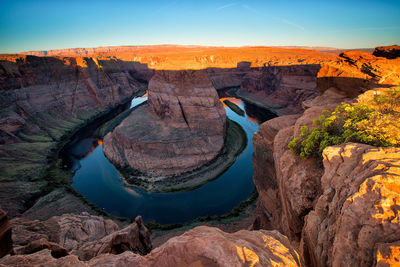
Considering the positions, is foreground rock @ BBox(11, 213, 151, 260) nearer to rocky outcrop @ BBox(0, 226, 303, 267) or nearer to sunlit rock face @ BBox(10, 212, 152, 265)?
sunlit rock face @ BBox(10, 212, 152, 265)

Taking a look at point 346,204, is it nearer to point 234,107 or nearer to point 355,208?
point 355,208

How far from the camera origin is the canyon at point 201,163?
14.9ft

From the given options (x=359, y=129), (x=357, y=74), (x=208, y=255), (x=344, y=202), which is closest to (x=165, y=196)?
(x=208, y=255)

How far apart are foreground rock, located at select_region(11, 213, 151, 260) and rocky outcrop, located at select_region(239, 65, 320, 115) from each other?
49977mm

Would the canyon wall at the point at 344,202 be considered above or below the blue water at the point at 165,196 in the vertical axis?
above

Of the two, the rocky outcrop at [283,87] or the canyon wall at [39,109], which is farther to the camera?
the rocky outcrop at [283,87]

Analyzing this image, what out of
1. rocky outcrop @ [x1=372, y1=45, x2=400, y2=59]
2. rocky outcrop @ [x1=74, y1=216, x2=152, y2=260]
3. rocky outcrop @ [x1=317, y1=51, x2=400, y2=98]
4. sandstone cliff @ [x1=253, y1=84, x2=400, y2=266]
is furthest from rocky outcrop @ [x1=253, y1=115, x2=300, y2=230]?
rocky outcrop @ [x1=372, y1=45, x2=400, y2=59]

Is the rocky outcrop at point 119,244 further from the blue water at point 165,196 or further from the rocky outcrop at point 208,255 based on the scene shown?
the blue water at point 165,196

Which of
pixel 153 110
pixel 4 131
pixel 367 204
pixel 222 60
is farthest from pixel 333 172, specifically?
pixel 222 60

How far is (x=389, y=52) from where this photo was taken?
54.7 feet

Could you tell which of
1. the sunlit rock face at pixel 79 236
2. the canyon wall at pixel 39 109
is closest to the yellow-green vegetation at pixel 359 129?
the sunlit rock face at pixel 79 236

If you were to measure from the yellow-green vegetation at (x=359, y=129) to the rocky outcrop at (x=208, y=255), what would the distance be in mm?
4043

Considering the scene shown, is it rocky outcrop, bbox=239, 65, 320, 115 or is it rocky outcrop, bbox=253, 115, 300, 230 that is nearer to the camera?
rocky outcrop, bbox=253, 115, 300, 230

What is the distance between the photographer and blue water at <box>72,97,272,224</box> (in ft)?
73.4
